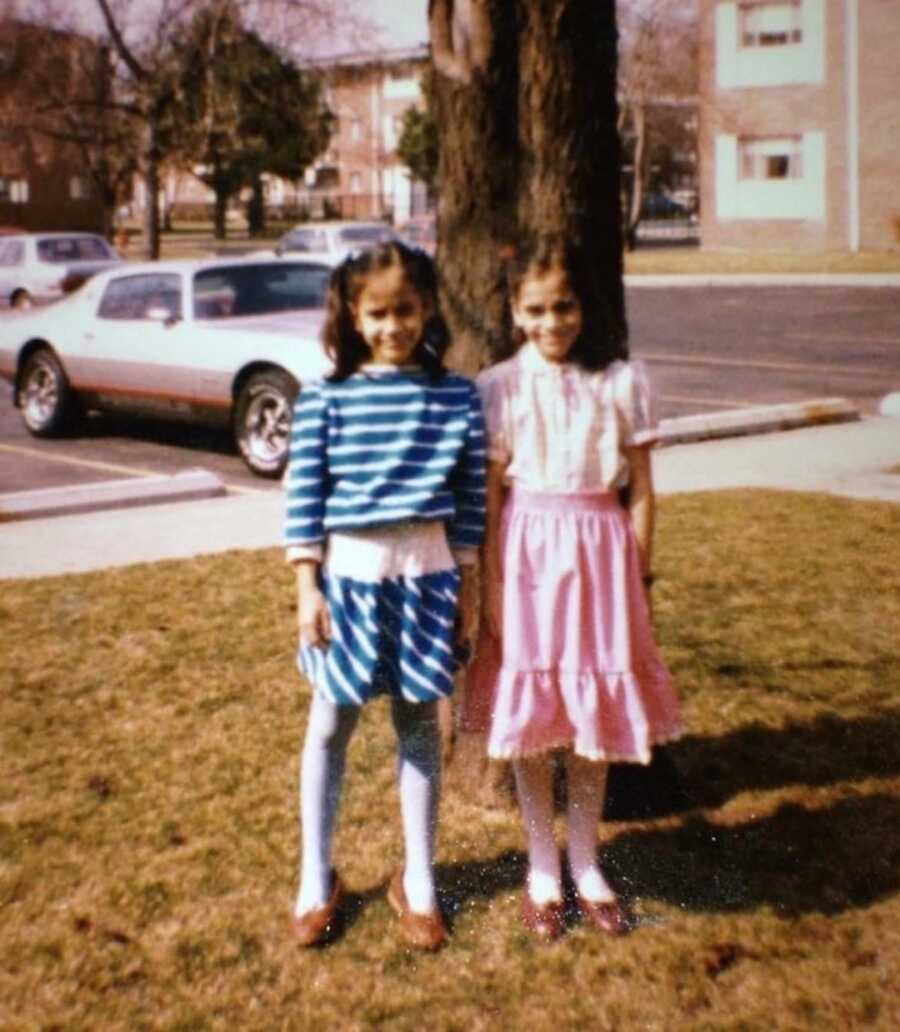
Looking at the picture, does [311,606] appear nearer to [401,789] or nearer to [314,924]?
[401,789]

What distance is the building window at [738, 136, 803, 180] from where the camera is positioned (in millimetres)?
39156

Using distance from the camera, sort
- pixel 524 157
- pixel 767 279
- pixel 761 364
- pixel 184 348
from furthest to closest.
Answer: pixel 767 279
pixel 761 364
pixel 184 348
pixel 524 157

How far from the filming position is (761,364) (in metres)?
15.8

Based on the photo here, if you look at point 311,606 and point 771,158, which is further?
point 771,158

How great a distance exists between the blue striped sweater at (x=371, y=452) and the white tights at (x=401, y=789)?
469 millimetres

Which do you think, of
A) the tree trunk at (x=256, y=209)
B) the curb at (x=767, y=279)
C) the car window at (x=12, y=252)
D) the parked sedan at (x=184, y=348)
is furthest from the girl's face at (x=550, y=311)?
the tree trunk at (x=256, y=209)

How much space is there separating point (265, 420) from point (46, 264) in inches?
545

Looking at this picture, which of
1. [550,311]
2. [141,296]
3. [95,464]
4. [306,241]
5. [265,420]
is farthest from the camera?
[306,241]

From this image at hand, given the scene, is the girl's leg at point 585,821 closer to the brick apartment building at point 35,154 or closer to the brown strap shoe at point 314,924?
the brown strap shoe at point 314,924

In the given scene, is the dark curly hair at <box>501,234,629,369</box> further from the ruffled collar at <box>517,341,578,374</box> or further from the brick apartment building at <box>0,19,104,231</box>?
the brick apartment building at <box>0,19,104,231</box>

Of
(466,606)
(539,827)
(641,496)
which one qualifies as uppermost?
(641,496)

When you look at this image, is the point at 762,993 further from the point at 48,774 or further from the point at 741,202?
the point at 741,202

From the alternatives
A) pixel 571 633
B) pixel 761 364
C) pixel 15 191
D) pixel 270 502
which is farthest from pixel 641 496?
pixel 15 191

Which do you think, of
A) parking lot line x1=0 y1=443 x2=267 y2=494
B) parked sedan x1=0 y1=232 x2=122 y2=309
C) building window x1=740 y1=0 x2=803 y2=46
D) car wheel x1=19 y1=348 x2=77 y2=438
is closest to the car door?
car wheel x1=19 y1=348 x2=77 y2=438
